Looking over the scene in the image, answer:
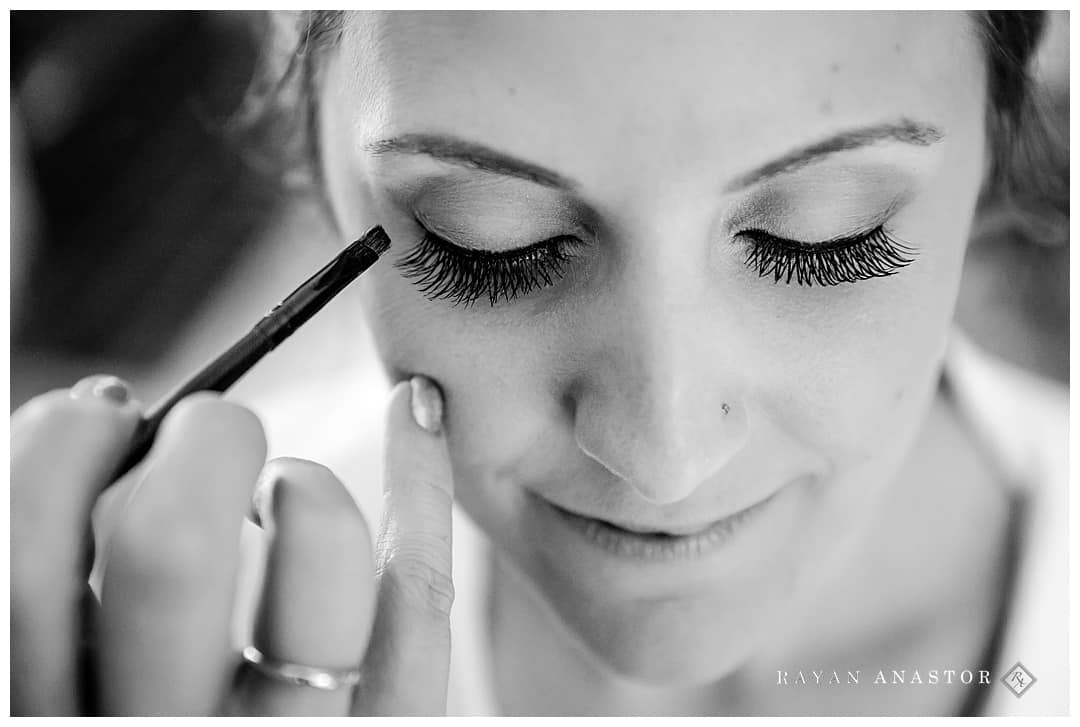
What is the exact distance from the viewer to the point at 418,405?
59 cm

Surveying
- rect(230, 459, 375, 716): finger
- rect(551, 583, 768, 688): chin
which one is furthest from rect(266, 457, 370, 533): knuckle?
rect(551, 583, 768, 688): chin

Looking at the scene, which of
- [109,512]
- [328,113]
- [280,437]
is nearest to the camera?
[109,512]

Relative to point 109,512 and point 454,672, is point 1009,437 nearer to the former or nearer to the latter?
point 454,672

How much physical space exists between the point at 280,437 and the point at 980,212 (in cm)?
50

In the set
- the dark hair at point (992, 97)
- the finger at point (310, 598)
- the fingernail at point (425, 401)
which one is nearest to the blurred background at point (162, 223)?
the dark hair at point (992, 97)

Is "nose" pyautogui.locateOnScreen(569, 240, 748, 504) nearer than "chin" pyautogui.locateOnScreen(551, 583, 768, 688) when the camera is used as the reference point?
Yes

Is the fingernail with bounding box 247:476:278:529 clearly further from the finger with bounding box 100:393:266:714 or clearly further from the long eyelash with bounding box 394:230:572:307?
the long eyelash with bounding box 394:230:572:307

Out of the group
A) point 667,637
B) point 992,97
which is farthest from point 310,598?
point 992,97

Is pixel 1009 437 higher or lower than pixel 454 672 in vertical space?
higher

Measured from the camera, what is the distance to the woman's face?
0.49 m

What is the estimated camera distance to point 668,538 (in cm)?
61

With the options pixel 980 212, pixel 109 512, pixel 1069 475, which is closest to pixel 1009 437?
pixel 1069 475

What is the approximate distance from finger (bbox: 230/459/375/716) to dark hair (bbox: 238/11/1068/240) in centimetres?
25

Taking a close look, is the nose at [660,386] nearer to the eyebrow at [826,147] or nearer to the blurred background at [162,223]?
the eyebrow at [826,147]
